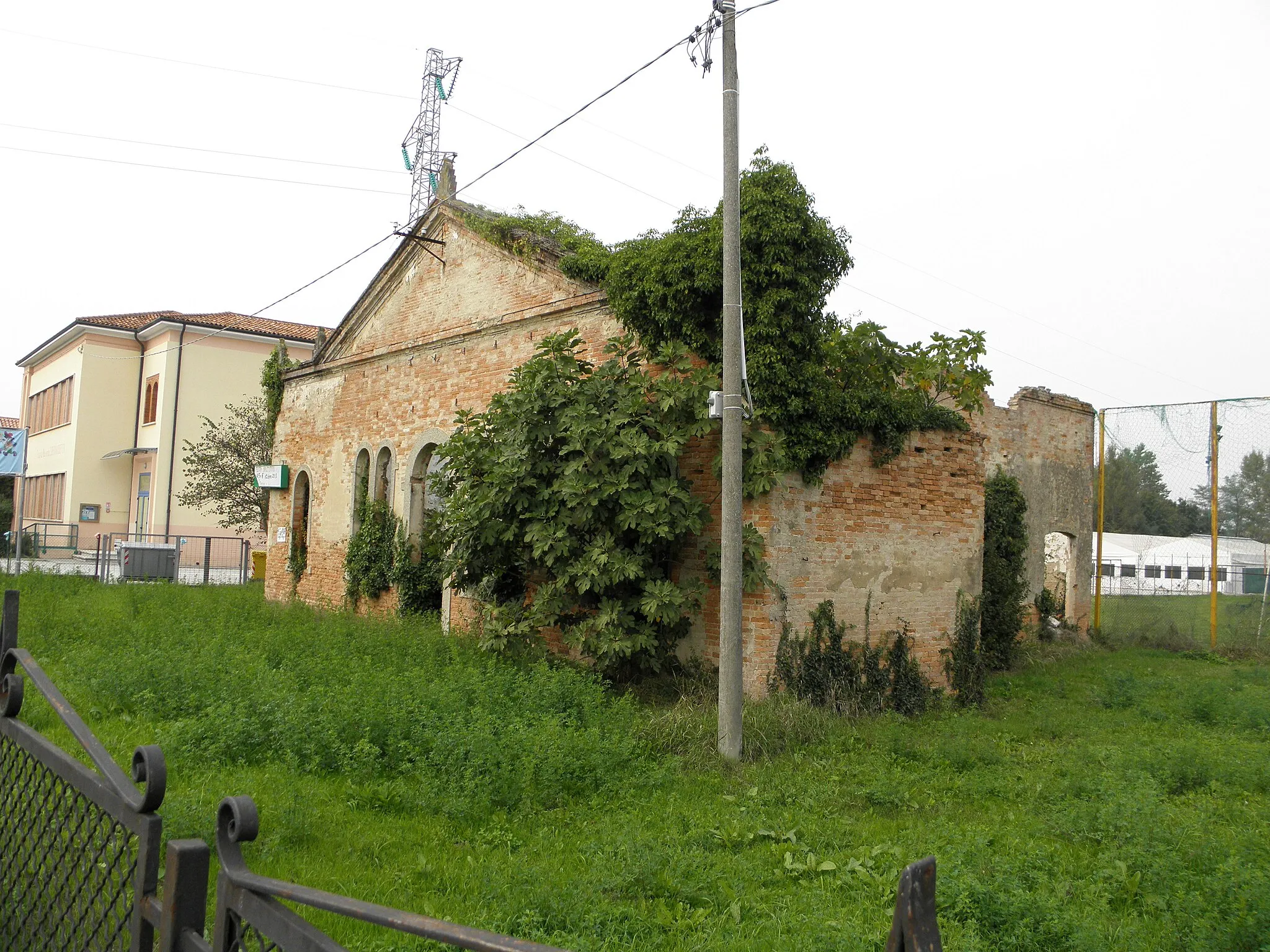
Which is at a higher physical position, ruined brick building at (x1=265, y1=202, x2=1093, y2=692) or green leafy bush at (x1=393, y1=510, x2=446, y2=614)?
ruined brick building at (x1=265, y1=202, x2=1093, y2=692)

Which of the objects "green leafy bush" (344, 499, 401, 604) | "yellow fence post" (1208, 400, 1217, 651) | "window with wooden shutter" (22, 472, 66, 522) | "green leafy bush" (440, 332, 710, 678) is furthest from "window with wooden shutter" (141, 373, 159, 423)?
"yellow fence post" (1208, 400, 1217, 651)

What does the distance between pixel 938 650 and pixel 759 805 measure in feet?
17.4

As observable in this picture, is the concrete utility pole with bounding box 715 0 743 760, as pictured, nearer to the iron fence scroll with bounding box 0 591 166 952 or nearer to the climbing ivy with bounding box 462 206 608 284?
the climbing ivy with bounding box 462 206 608 284

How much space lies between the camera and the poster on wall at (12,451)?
20219mm

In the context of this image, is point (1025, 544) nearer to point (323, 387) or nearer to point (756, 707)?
point (756, 707)

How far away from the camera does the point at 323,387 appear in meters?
18.9

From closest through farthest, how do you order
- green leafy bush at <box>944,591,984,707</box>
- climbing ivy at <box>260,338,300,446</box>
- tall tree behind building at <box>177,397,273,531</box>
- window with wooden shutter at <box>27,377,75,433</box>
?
1. green leafy bush at <box>944,591,984,707</box>
2. climbing ivy at <box>260,338,300,446</box>
3. tall tree behind building at <box>177,397,273,531</box>
4. window with wooden shutter at <box>27,377,75,433</box>

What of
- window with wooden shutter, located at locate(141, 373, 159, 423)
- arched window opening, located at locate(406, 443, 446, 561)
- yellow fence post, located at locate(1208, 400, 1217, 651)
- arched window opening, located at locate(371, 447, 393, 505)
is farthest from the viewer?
window with wooden shutter, located at locate(141, 373, 159, 423)

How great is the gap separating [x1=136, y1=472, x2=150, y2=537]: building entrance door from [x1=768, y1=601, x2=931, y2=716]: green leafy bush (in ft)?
A: 102

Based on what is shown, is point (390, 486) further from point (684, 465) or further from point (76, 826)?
point (76, 826)

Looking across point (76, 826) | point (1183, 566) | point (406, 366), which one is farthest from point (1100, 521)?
point (76, 826)

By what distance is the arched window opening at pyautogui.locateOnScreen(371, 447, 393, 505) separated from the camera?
16406 millimetres

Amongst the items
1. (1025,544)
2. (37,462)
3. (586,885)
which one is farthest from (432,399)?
(37,462)

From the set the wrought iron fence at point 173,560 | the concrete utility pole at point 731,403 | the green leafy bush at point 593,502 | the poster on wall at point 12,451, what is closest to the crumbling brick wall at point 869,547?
the green leafy bush at point 593,502
